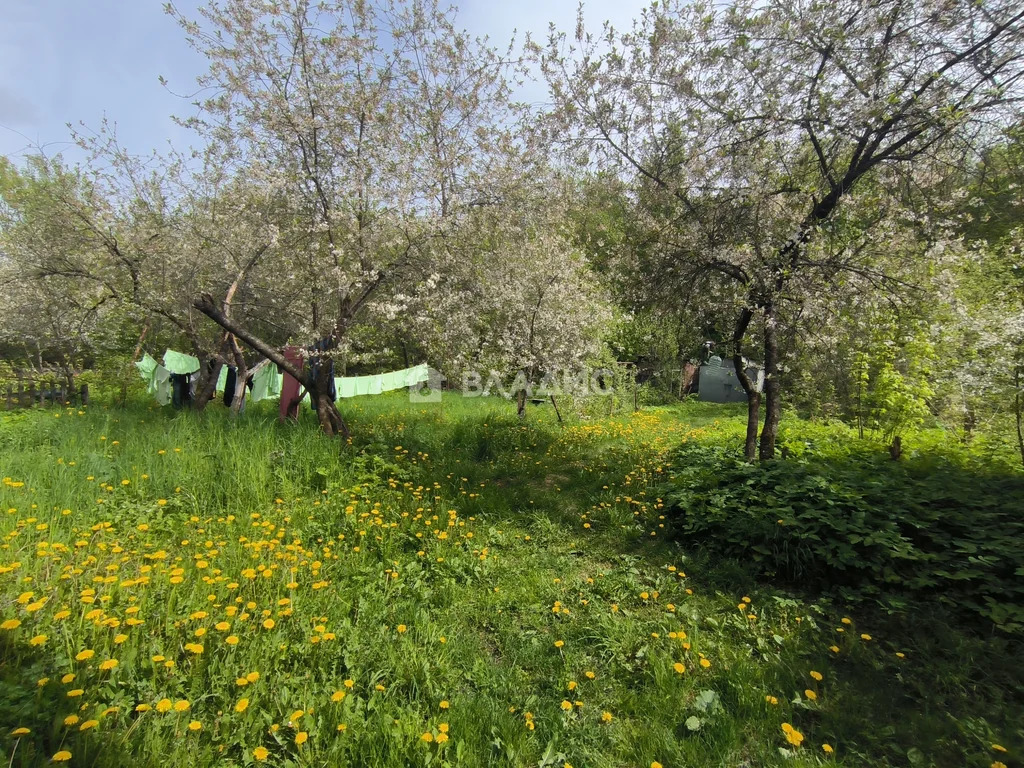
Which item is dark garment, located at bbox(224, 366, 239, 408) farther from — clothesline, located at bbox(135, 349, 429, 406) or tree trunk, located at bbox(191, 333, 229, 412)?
tree trunk, located at bbox(191, 333, 229, 412)

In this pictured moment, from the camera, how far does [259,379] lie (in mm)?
11844

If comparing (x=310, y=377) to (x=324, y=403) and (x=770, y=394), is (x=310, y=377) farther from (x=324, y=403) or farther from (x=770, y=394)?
(x=770, y=394)

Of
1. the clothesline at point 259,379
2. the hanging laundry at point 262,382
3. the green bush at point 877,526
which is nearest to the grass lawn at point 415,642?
the green bush at point 877,526

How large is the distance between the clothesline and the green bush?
942 centimetres

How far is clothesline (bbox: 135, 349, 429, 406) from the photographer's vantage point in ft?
32.6

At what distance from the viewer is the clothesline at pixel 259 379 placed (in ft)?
32.6

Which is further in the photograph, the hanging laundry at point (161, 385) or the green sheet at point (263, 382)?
the green sheet at point (263, 382)

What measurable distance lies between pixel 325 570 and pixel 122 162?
7.96 metres

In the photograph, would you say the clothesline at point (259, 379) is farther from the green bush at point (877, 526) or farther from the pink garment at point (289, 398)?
the green bush at point (877, 526)

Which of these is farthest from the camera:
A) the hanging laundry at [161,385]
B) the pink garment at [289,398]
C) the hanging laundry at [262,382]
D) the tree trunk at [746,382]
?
the hanging laundry at [262,382]

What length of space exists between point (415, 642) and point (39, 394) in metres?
13.3

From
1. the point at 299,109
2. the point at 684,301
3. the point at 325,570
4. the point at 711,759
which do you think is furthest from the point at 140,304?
the point at 711,759

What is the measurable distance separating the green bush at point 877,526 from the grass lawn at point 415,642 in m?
0.21

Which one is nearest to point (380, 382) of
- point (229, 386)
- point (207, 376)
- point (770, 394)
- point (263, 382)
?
Result: point (263, 382)
